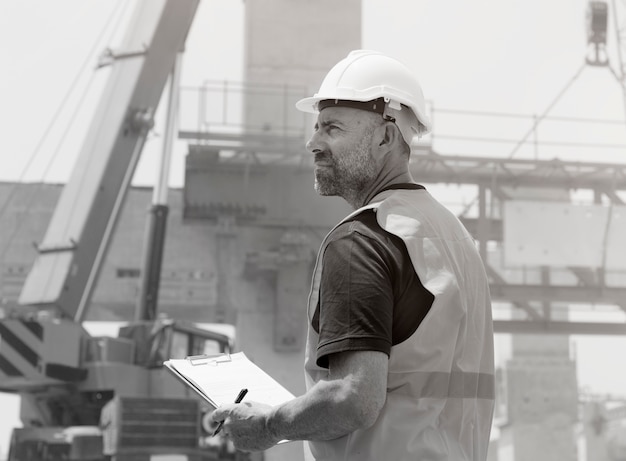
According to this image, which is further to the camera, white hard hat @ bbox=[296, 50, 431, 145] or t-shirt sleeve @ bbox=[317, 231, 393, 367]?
white hard hat @ bbox=[296, 50, 431, 145]

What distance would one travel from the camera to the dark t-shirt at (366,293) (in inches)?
73.2

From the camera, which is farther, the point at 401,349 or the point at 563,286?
the point at 563,286

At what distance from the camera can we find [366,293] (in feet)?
6.14

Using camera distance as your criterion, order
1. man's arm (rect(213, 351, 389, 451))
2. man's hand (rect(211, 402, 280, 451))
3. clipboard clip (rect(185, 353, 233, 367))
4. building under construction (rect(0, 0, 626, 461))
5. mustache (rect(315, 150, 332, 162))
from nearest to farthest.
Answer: man's arm (rect(213, 351, 389, 451)) → man's hand (rect(211, 402, 280, 451)) → mustache (rect(315, 150, 332, 162)) → clipboard clip (rect(185, 353, 233, 367)) → building under construction (rect(0, 0, 626, 461))

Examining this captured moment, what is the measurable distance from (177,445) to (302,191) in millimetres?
8506

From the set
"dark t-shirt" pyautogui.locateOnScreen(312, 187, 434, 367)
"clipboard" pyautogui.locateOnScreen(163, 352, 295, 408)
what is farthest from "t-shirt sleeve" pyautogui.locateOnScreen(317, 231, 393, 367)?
"clipboard" pyautogui.locateOnScreen(163, 352, 295, 408)

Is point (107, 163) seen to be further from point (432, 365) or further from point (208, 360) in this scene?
point (432, 365)

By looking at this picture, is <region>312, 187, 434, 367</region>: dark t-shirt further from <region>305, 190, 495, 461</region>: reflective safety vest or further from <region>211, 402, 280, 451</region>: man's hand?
<region>211, 402, 280, 451</region>: man's hand

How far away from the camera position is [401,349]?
1.94 metres

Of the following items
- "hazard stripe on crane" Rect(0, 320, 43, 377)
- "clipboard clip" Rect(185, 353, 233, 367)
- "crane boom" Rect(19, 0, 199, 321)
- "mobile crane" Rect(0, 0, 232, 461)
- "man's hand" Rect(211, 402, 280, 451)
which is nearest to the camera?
"man's hand" Rect(211, 402, 280, 451)

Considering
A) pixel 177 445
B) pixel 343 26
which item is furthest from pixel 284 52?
pixel 177 445

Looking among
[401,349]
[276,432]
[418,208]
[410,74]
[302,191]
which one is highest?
[302,191]

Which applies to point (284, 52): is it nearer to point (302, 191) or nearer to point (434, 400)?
point (302, 191)

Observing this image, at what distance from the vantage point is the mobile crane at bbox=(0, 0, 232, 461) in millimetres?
11578
